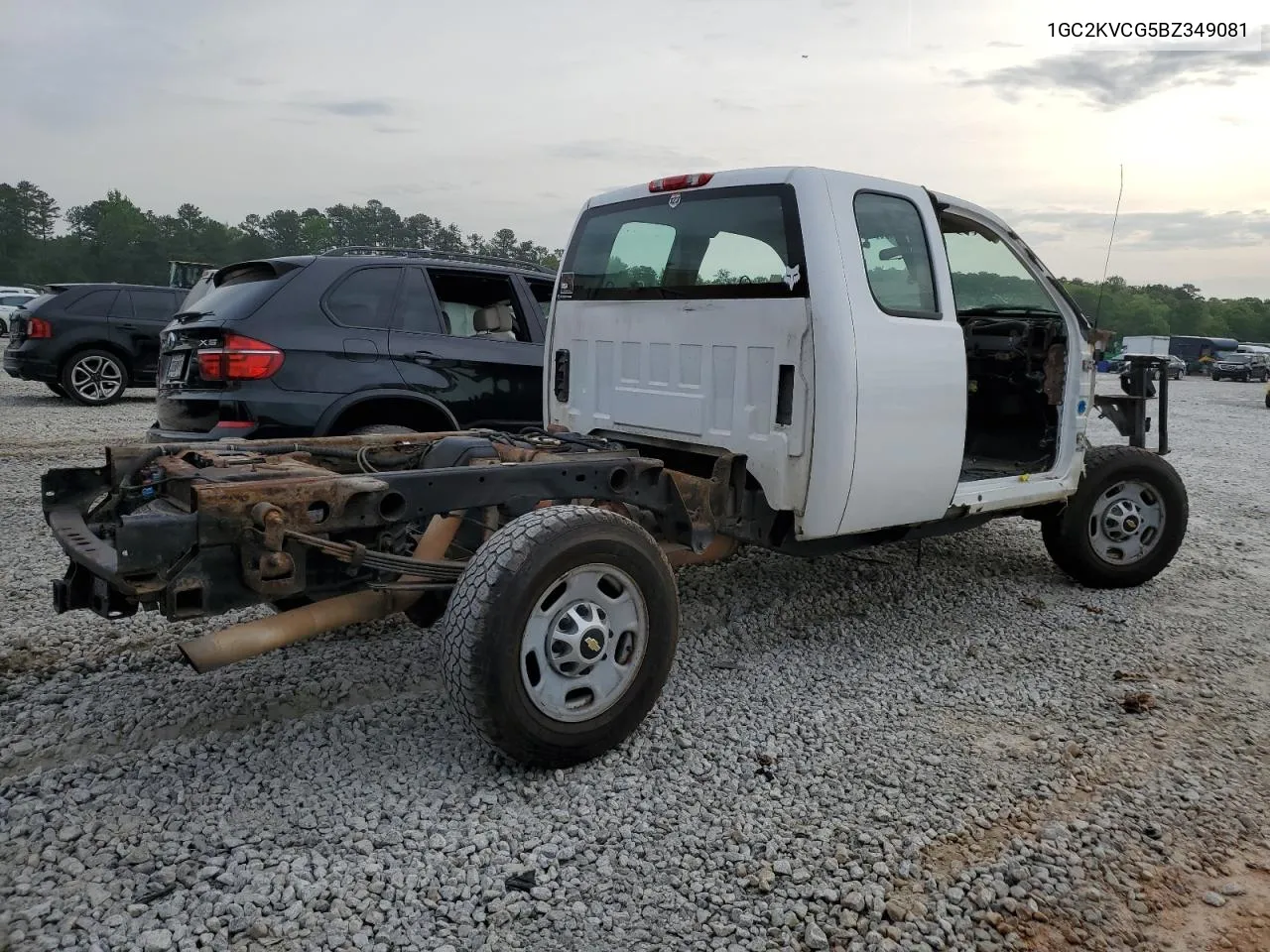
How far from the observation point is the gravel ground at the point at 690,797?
2539 mm

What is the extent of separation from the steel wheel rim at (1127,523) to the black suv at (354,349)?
3.43 m

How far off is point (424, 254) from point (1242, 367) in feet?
157

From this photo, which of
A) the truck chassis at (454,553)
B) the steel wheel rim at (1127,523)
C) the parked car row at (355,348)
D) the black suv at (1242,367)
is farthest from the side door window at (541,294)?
the black suv at (1242,367)

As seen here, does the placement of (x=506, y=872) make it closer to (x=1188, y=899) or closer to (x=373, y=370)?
(x=1188, y=899)

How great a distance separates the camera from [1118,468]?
5508 millimetres

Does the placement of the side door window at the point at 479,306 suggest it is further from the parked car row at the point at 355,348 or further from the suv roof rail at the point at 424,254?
the suv roof rail at the point at 424,254

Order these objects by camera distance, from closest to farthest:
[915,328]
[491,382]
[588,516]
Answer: [588,516] → [915,328] → [491,382]

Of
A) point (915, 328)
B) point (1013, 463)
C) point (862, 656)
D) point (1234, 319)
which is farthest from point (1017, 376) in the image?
point (1234, 319)

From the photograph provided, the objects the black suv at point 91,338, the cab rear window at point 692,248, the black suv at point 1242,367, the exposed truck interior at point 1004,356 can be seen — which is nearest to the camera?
the cab rear window at point 692,248

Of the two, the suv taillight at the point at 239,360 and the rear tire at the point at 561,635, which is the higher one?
the suv taillight at the point at 239,360

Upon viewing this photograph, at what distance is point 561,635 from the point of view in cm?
325

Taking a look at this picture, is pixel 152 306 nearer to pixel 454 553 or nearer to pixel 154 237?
pixel 454 553

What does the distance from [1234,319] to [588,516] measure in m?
111

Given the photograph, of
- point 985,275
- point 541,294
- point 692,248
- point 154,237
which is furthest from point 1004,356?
point 154,237
